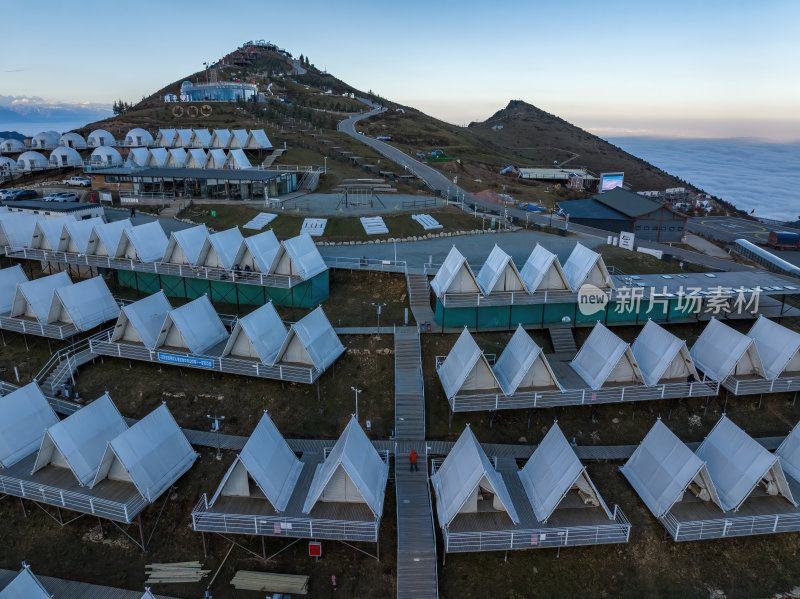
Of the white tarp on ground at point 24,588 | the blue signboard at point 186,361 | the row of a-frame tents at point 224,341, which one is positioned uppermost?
the row of a-frame tents at point 224,341

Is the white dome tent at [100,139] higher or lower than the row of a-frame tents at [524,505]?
higher

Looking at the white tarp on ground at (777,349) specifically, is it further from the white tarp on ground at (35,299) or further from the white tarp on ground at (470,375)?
the white tarp on ground at (35,299)

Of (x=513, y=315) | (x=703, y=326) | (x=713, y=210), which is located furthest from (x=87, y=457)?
(x=713, y=210)

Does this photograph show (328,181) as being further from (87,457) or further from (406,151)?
(87,457)

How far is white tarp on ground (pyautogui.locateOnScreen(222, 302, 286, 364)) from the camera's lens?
1357 inches

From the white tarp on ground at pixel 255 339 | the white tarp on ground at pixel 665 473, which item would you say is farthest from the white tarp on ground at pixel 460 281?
the white tarp on ground at pixel 665 473

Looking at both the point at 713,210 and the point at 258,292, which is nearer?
the point at 258,292

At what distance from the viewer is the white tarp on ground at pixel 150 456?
84.3ft

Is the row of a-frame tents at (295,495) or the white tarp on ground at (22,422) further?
the white tarp on ground at (22,422)

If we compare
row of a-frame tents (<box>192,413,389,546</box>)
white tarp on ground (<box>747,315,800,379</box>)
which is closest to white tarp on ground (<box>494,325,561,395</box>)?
row of a-frame tents (<box>192,413,389,546</box>)

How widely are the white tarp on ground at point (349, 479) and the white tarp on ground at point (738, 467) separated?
1747 cm

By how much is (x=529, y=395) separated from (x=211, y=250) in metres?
29.8

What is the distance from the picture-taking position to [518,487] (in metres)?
26.9

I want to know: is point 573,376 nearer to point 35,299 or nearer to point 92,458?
point 92,458
